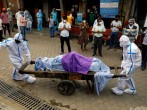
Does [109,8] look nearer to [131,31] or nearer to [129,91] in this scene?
[131,31]

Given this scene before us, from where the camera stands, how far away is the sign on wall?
38.1 ft

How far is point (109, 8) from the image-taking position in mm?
11836

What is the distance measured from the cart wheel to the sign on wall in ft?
22.6

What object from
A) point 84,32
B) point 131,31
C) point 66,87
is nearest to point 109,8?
point 84,32

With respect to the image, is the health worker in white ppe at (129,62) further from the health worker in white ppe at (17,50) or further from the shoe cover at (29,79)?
the health worker in white ppe at (17,50)

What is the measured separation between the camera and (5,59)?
30.2 ft

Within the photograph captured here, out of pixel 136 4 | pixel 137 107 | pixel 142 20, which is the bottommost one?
pixel 137 107

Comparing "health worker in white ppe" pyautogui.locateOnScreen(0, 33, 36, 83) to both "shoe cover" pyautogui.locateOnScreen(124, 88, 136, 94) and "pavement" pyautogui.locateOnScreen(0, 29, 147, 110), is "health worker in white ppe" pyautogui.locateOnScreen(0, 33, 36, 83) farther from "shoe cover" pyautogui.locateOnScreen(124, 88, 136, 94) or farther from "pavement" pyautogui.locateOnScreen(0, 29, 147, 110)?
"shoe cover" pyautogui.locateOnScreen(124, 88, 136, 94)

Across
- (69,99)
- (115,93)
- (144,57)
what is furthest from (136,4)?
(69,99)

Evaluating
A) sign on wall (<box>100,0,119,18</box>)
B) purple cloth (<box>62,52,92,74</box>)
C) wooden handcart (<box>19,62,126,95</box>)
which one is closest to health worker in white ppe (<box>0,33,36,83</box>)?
wooden handcart (<box>19,62,126,95</box>)

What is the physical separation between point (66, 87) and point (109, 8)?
6.98 meters

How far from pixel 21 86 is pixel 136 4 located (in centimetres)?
822

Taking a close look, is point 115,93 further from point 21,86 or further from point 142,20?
point 142,20

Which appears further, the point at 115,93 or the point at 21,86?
the point at 21,86
